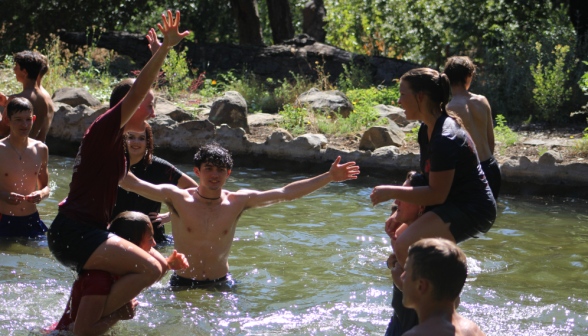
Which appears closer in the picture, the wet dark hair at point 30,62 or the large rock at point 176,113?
the wet dark hair at point 30,62

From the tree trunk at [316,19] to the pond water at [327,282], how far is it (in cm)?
1471

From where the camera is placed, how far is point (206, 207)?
4.24 meters

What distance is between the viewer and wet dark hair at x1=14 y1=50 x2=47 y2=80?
18.1 ft

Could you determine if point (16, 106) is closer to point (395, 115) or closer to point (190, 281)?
point (190, 281)

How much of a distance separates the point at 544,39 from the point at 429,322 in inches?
471

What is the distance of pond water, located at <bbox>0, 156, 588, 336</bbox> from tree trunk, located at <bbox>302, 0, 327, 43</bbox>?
14713 millimetres

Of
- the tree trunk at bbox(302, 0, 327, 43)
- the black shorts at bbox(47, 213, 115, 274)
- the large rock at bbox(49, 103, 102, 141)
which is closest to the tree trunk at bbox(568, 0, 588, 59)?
the tree trunk at bbox(302, 0, 327, 43)

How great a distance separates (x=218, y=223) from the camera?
13.9 ft

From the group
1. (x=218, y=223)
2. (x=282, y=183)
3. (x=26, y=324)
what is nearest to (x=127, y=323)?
(x=26, y=324)

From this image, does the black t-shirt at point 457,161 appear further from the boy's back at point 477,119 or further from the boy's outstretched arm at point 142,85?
the boy's back at point 477,119

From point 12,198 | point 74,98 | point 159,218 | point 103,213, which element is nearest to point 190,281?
point 159,218

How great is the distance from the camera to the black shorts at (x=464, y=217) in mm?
→ 3352

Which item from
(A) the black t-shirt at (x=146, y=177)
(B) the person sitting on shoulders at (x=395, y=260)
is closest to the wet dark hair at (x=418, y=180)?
(B) the person sitting on shoulders at (x=395, y=260)

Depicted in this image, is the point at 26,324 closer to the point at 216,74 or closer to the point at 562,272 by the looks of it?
the point at 562,272
